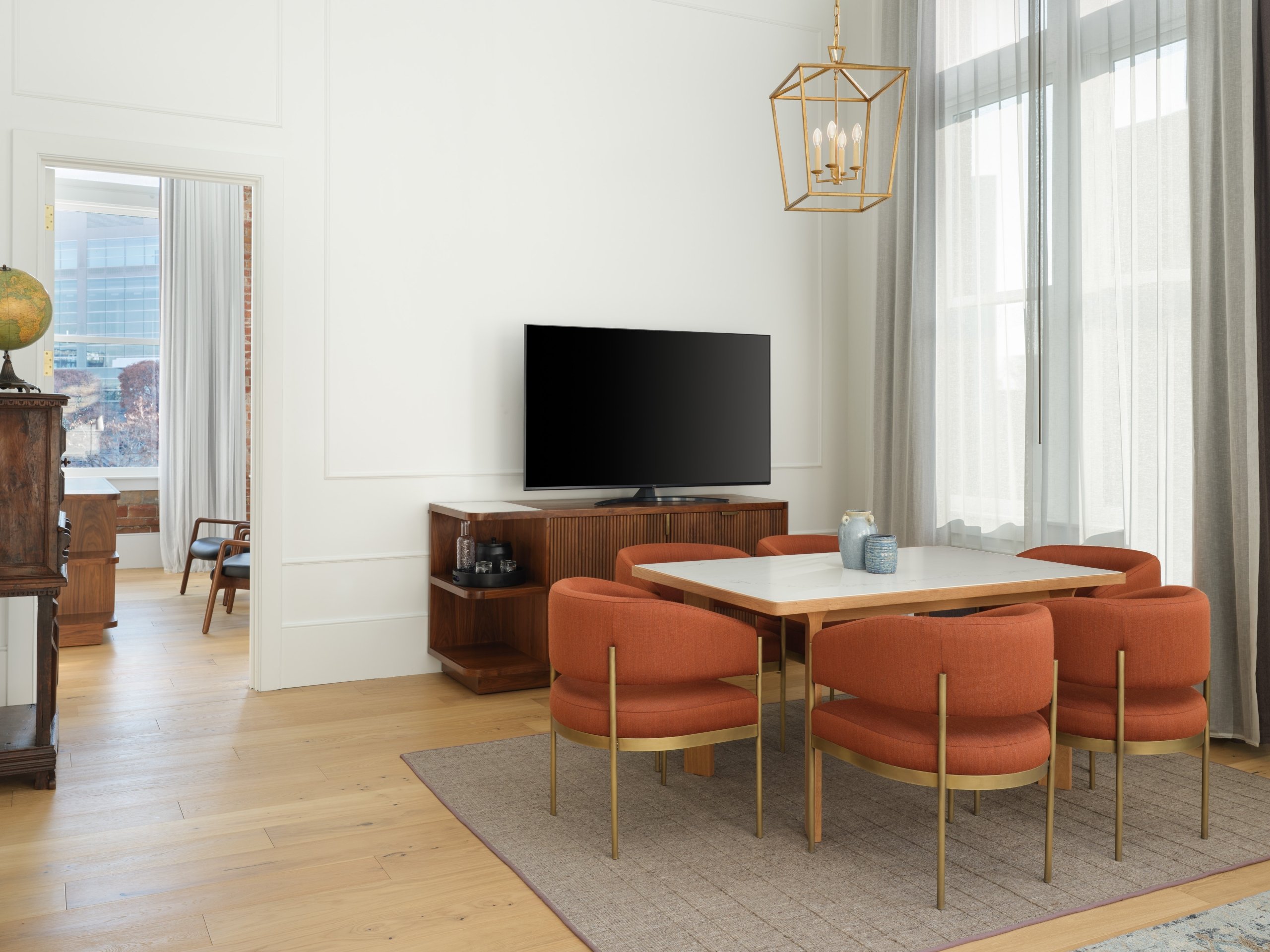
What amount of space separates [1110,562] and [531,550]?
2412 mm

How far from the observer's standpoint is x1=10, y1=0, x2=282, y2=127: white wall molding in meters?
4.02

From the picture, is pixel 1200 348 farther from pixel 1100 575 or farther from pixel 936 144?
pixel 936 144

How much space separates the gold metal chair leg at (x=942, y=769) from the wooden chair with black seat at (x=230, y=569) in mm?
4176

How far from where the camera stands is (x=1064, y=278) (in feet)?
14.6

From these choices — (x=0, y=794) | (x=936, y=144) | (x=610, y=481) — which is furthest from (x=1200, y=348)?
(x=0, y=794)

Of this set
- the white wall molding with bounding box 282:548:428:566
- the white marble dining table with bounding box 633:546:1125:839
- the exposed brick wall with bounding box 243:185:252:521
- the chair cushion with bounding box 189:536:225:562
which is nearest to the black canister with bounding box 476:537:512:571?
the white wall molding with bounding box 282:548:428:566

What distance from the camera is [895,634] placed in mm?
2490

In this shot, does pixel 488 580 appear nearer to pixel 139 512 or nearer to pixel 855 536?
pixel 855 536

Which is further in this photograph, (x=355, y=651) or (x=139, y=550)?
(x=139, y=550)

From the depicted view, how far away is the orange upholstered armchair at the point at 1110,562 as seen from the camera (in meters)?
3.31

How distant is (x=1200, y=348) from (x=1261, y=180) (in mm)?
618

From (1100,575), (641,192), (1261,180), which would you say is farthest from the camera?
(641,192)

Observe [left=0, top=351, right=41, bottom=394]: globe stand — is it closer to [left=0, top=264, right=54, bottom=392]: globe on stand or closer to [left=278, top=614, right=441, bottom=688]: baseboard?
[left=0, top=264, right=54, bottom=392]: globe on stand

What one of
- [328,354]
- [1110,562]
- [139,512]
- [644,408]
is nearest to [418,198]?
[328,354]
